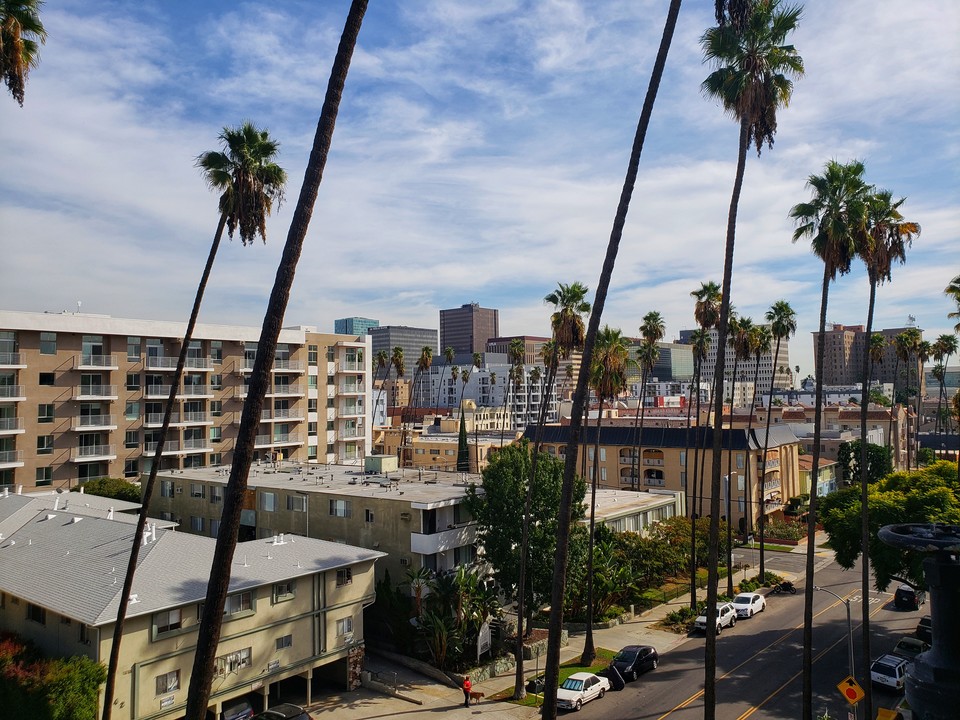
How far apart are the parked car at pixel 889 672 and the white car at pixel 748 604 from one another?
41.1 feet

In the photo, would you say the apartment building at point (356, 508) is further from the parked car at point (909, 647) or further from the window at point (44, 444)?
the parked car at point (909, 647)

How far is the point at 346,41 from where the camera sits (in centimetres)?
1281

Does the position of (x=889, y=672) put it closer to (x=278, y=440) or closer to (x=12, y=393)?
(x=278, y=440)

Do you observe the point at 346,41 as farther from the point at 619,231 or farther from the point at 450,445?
the point at 450,445

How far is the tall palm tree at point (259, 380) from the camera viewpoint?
453 inches

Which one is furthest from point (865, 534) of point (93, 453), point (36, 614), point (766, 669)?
point (93, 453)

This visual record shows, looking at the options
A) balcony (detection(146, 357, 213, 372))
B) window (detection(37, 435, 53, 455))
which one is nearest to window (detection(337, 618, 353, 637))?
window (detection(37, 435, 53, 455))

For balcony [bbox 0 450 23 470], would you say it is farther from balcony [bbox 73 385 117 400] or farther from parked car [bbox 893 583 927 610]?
parked car [bbox 893 583 927 610]

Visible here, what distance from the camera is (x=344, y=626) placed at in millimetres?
33781

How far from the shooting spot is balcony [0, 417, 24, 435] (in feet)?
202

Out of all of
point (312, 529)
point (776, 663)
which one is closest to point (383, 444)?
point (312, 529)

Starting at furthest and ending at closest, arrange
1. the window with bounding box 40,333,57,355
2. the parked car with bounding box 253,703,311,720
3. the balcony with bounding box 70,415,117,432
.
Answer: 1. the balcony with bounding box 70,415,117,432
2. the window with bounding box 40,333,57,355
3. the parked car with bounding box 253,703,311,720

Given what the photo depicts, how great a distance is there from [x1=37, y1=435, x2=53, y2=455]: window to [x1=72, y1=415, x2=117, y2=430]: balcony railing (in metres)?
2.28

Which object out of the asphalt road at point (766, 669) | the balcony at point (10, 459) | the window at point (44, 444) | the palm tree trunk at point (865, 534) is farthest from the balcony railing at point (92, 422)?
the palm tree trunk at point (865, 534)
